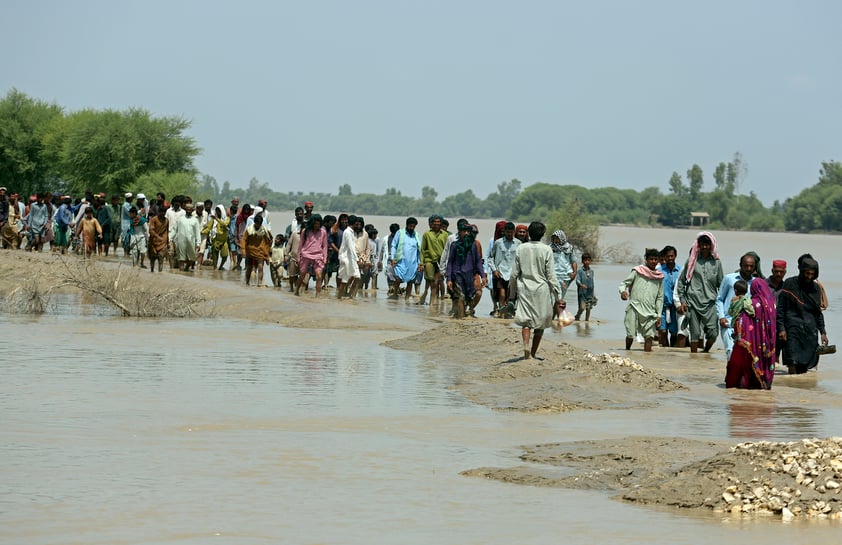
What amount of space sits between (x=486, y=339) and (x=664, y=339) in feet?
8.97

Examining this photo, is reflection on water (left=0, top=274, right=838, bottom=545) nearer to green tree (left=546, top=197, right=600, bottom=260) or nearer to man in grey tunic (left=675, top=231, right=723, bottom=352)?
man in grey tunic (left=675, top=231, right=723, bottom=352)

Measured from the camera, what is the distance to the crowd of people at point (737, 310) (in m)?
12.1

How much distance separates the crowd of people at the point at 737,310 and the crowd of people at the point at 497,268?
0.04ft

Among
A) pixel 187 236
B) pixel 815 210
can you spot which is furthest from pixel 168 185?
pixel 815 210

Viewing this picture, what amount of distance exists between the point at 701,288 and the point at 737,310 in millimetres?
2600

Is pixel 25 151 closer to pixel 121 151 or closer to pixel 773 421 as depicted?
pixel 121 151

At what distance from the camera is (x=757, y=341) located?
12.1 metres

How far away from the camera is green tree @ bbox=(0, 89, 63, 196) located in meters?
50.3

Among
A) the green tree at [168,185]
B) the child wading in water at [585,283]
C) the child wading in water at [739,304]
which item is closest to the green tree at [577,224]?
the green tree at [168,185]

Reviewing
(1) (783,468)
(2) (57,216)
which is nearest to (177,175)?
(2) (57,216)

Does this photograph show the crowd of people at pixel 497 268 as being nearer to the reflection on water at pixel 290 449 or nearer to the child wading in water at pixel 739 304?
the child wading in water at pixel 739 304

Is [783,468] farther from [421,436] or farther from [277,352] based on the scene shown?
[277,352]

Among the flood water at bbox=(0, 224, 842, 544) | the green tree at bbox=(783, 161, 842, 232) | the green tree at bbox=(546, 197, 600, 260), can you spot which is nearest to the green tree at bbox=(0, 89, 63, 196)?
the green tree at bbox=(546, 197, 600, 260)

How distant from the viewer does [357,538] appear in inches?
262
